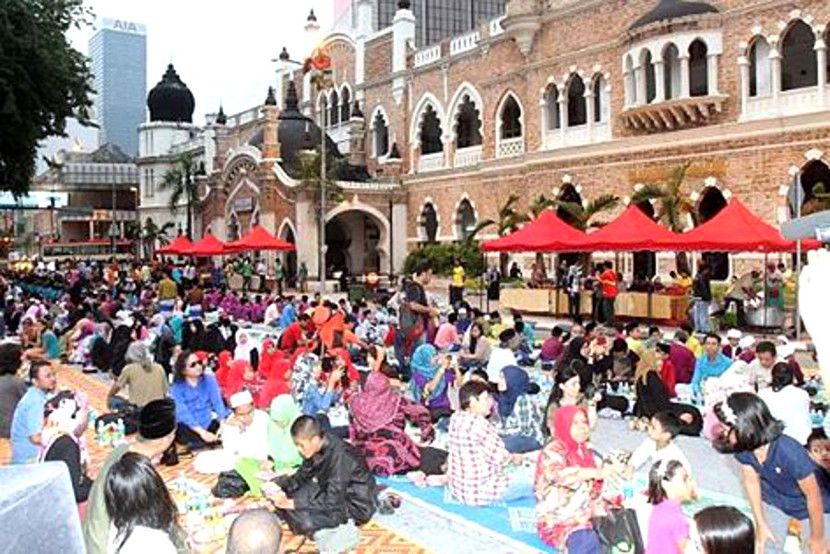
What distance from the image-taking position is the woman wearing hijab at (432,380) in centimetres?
968

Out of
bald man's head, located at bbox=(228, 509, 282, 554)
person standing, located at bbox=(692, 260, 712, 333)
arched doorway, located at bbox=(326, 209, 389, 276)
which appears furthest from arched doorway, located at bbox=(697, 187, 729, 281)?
bald man's head, located at bbox=(228, 509, 282, 554)

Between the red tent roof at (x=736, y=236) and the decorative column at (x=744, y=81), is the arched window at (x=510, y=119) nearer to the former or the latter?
the decorative column at (x=744, y=81)

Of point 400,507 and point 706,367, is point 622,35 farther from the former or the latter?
point 400,507

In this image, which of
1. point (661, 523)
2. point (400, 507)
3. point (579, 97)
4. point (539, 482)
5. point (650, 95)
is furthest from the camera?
point (579, 97)

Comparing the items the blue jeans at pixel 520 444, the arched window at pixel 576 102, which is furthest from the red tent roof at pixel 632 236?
the arched window at pixel 576 102

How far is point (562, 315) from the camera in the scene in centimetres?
2003

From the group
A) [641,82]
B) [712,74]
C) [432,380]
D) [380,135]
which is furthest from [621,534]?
[380,135]

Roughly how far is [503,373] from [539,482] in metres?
3.55

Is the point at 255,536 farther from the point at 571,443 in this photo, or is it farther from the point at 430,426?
the point at 430,426

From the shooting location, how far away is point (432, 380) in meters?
9.85

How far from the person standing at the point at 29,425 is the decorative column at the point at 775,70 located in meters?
18.1

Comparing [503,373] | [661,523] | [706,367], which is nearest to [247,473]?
[503,373]

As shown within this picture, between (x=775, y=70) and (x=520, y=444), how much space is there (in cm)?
1513

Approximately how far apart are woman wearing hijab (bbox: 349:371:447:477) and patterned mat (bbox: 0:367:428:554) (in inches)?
46.0
